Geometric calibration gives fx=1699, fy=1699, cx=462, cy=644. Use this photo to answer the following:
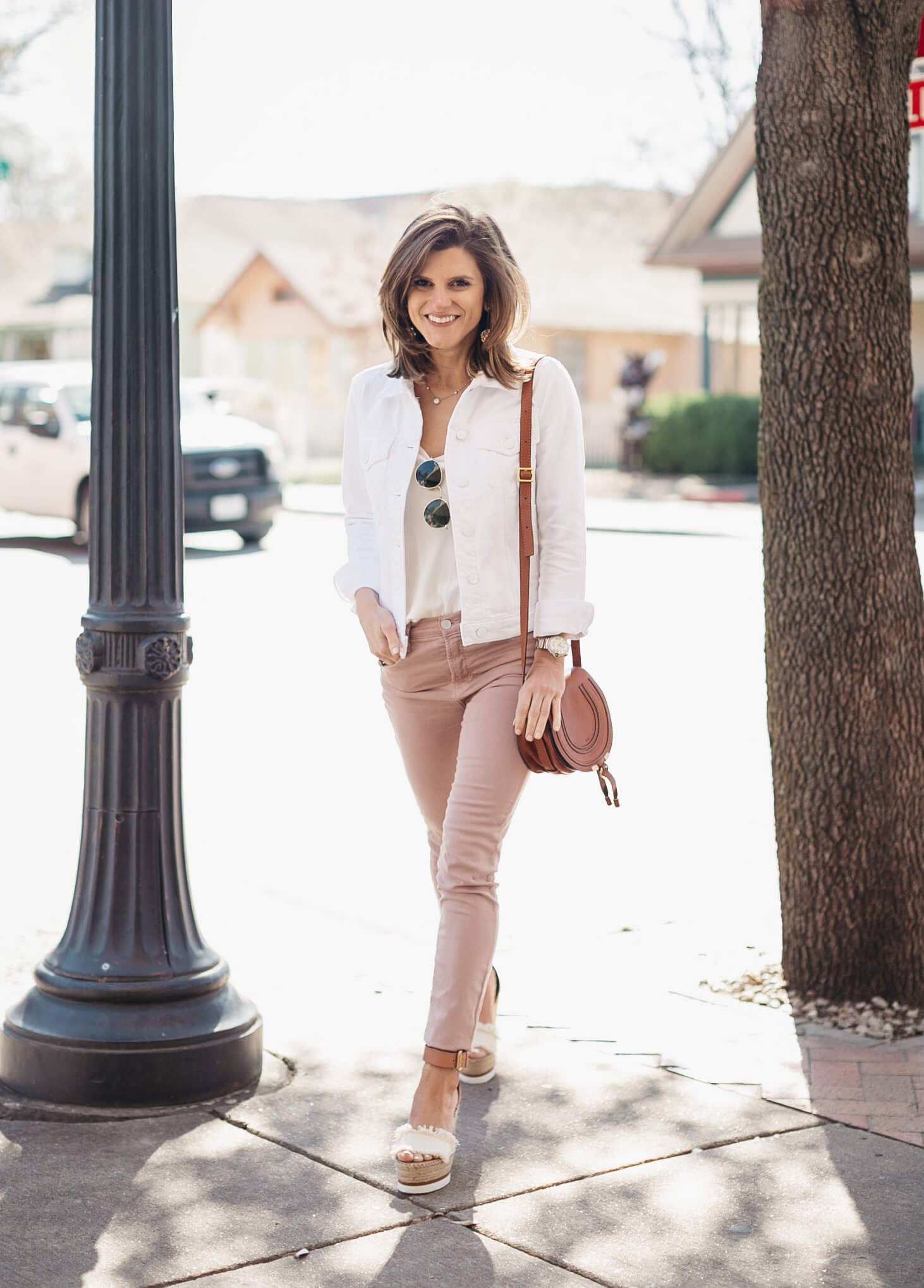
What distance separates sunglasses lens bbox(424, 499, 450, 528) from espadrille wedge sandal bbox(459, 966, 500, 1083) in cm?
107

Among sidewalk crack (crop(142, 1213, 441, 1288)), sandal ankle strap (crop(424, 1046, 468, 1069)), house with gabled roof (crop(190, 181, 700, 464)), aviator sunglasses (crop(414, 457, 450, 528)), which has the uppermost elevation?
house with gabled roof (crop(190, 181, 700, 464))

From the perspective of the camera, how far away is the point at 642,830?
6.63 m

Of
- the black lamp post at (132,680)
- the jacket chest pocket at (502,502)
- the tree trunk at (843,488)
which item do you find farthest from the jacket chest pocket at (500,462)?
the tree trunk at (843,488)

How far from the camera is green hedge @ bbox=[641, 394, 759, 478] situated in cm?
2944

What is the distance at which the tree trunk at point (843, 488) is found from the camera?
14.1ft

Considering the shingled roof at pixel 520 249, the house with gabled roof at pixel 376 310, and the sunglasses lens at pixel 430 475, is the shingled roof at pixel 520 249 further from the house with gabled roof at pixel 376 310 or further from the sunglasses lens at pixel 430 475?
the sunglasses lens at pixel 430 475

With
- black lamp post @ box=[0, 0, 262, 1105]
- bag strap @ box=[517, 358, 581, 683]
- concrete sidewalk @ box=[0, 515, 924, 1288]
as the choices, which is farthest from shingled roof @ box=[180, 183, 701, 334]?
bag strap @ box=[517, 358, 581, 683]

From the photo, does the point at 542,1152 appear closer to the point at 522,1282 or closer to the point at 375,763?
the point at 522,1282

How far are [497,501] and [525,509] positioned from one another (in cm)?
6

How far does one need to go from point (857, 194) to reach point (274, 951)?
2.68 meters

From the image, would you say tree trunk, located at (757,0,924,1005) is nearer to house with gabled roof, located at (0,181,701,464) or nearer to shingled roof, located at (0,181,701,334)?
house with gabled roof, located at (0,181,701,464)

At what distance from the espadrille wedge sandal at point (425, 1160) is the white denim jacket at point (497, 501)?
3.21ft

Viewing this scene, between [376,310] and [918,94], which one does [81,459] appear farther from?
[376,310]

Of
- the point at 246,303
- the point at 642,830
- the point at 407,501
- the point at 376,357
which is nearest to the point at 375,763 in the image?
the point at 642,830
